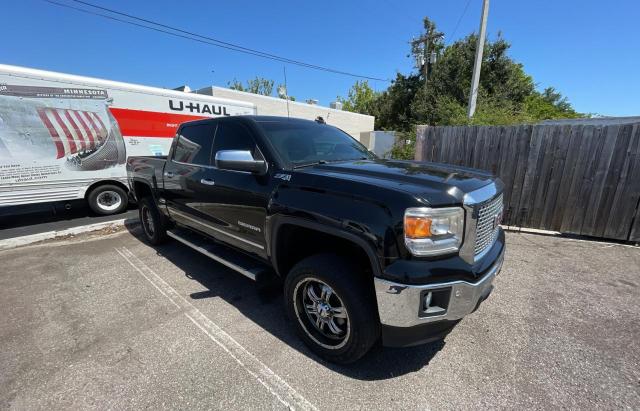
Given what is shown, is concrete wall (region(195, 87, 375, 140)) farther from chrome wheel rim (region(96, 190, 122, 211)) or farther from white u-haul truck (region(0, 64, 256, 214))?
chrome wheel rim (region(96, 190, 122, 211))

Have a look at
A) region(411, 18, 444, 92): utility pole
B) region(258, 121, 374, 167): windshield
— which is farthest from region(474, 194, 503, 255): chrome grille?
region(411, 18, 444, 92): utility pole

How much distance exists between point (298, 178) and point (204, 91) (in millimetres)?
13994

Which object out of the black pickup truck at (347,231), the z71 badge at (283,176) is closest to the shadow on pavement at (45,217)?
the black pickup truck at (347,231)

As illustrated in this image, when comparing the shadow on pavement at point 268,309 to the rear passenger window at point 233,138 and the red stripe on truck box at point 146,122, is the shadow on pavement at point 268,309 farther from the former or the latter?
the red stripe on truck box at point 146,122

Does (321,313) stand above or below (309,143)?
below

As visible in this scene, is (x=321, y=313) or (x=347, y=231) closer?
(x=347, y=231)

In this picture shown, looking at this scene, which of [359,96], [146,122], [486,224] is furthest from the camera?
[359,96]

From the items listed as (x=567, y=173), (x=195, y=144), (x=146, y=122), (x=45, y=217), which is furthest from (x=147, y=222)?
(x=567, y=173)

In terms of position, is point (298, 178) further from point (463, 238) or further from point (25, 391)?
point (25, 391)

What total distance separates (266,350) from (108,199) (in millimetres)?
6687

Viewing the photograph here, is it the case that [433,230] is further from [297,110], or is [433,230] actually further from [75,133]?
[297,110]

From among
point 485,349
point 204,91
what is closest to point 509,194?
point 485,349

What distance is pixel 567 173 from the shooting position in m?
5.05

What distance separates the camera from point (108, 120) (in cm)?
664
